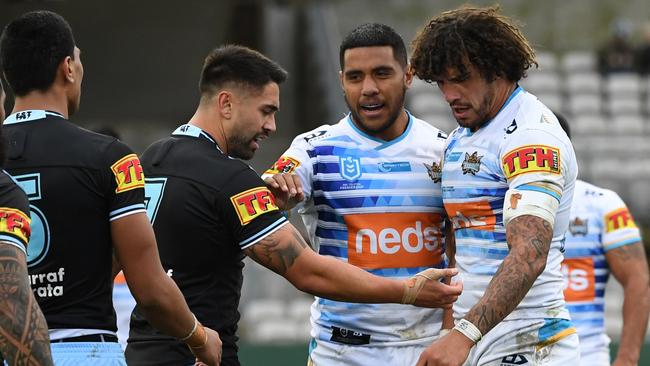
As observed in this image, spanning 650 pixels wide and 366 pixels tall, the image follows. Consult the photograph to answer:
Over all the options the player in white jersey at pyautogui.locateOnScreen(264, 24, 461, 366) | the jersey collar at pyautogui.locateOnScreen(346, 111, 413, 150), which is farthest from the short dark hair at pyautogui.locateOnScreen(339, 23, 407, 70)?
the jersey collar at pyautogui.locateOnScreen(346, 111, 413, 150)

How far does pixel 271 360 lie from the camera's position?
38.1 ft

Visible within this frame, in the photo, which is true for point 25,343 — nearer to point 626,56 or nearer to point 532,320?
point 532,320

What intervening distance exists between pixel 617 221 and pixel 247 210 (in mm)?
3279

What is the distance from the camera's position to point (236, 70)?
5.58m

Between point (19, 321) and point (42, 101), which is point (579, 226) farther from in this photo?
point (19, 321)

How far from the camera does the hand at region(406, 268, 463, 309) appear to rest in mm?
5160

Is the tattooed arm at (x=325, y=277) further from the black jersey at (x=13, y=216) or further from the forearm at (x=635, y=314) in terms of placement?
the forearm at (x=635, y=314)

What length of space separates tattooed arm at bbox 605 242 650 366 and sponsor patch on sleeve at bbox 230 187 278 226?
322 centimetres

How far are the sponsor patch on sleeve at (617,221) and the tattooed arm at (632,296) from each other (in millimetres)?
124

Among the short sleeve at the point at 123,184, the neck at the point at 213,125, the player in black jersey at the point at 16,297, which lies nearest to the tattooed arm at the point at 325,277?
the neck at the point at 213,125

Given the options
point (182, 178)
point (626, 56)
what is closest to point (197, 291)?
point (182, 178)

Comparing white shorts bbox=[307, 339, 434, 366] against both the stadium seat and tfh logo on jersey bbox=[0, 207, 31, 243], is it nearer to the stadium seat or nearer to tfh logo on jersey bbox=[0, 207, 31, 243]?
tfh logo on jersey bbox=[0, 207, 31, 243]

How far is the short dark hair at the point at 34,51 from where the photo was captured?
4.63 meters

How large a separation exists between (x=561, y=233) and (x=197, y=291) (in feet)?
5.32
